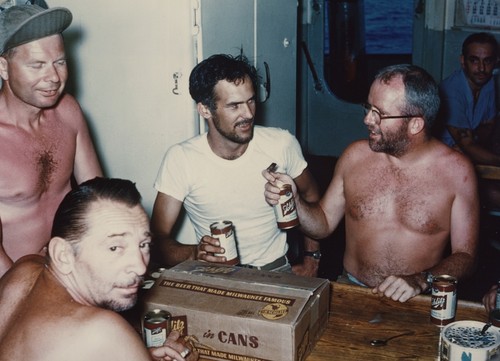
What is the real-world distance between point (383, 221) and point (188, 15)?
1.72 meters

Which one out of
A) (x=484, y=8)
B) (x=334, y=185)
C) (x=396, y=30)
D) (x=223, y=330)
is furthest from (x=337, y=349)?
(x=396, y=30)

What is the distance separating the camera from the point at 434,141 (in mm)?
3279

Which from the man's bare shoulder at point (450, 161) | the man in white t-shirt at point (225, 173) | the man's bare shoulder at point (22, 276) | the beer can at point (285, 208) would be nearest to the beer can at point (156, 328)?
the man's bare shoulder at point (22, 276)

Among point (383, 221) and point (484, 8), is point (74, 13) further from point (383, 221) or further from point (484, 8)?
point (484, 8)

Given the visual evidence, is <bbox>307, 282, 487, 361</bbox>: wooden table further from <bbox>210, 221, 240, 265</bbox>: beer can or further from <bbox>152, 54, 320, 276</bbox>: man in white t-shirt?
<bbox>152, 54, 320, 276</bbox>: man in white t-shirt

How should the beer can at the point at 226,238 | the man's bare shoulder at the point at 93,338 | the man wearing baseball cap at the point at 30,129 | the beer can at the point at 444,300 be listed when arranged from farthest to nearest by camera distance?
1. the man wearing baseball cap at the point at 30,129
2. the beer can at the point at 226,238
3. the beer can at the point at 444,300
4. the man's bare shoulder at the point at 93,338

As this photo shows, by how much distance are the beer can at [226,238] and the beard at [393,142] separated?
1.03 metres

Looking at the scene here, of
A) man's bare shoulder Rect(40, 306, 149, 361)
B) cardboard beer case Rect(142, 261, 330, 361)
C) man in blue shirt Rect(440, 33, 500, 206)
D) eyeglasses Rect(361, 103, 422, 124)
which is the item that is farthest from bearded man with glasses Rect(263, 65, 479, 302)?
man in blue shirt Rect(440, 33, 500, 206)

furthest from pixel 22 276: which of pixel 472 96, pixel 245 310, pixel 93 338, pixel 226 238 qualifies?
pixel 472 96

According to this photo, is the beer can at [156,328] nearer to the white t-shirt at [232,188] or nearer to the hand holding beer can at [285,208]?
the hand holding beer can at [285,208]

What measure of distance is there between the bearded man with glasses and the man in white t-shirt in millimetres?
272

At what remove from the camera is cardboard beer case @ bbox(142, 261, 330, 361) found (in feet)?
6.78

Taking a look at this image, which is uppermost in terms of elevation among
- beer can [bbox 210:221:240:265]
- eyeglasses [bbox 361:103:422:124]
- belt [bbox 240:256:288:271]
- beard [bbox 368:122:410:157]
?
eyeglasses [bbox 361:103:422:124]

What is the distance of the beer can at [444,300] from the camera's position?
232 cm
